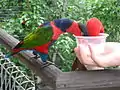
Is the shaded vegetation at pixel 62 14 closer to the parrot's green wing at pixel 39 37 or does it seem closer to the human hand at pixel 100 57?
the parrot's green wing at pixel 39 37

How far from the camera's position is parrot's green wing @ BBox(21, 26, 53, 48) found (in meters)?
1.10

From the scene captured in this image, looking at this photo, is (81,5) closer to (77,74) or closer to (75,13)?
(75,13)

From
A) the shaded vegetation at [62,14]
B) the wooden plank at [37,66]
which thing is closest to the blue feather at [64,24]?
the wooden plank at [37,66]

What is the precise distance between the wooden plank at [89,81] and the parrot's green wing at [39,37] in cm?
56

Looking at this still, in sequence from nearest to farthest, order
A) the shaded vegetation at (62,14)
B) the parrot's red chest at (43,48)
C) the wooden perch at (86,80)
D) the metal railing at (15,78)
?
the wooden perch at (86,80), the metal railing at (15,78), the parrot's red chest at (43,48), the shaded vegetation at (62,14)

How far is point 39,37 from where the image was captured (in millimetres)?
1156

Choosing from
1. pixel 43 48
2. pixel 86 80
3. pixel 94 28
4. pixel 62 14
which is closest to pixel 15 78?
pixel 43 48

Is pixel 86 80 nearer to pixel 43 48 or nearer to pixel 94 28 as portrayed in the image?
pixel 94 28

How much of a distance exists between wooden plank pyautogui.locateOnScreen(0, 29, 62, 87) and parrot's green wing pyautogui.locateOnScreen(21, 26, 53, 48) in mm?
51

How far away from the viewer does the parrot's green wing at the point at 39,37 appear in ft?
3.61

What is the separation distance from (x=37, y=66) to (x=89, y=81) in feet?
0.83

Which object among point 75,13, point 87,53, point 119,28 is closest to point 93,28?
point 87,53

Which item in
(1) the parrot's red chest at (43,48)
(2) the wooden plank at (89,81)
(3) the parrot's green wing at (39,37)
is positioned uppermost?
(2) the wooden plank at (89,81)

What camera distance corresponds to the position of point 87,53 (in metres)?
0.55
